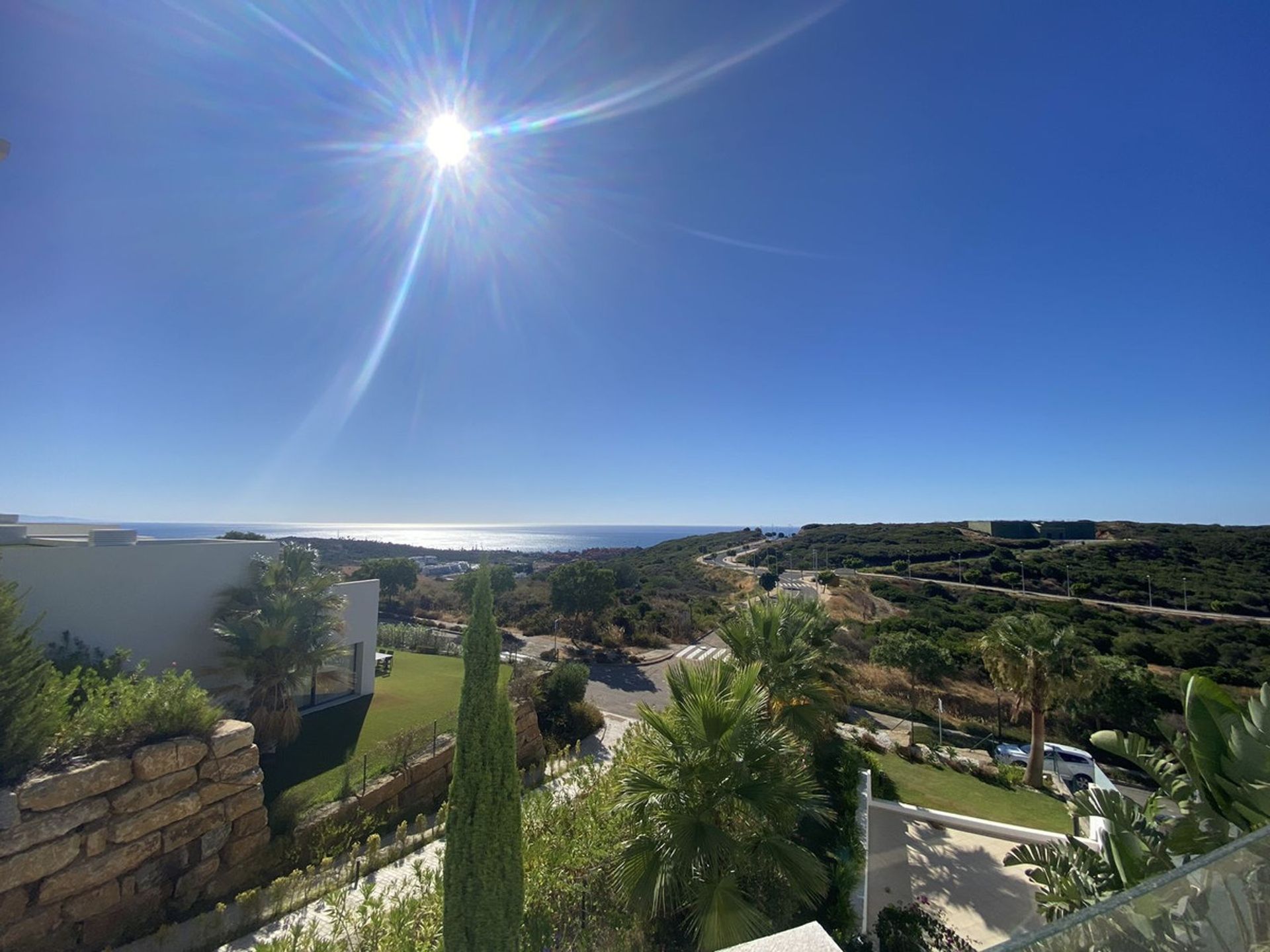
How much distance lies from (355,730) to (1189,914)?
544 inches

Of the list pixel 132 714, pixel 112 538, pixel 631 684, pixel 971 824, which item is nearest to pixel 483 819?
pixel 132 714

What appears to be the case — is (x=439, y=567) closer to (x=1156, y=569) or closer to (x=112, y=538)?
(x=112, y=538)

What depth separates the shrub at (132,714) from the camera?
6.40 meters

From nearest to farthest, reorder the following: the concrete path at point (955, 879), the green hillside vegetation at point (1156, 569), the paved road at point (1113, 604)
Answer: the concrete path at point (955, 879)
the paved road at point (1113, 604)
the green hillside vegetation at point (1156, 569)

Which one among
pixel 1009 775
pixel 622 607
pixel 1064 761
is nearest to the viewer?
pixel 1009 775

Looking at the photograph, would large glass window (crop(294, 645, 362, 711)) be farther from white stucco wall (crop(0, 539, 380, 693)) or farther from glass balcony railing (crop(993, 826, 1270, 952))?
glass balcony railing (crop(993, 826, 1270, 952))

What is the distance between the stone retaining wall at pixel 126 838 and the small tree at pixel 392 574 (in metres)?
26.1

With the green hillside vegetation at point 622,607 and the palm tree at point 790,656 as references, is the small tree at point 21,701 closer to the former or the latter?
the palm tree at point 790,656

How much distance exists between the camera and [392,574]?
32.8m

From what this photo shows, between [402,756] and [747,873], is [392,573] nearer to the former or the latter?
[402,756]

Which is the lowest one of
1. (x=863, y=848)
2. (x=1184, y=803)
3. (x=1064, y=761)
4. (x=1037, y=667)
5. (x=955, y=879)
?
(x=1064, y=761)

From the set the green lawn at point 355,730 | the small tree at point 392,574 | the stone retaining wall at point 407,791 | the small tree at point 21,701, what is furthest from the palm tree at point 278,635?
the small tree at point 392,574

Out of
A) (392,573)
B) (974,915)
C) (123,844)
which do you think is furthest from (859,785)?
(392,573)

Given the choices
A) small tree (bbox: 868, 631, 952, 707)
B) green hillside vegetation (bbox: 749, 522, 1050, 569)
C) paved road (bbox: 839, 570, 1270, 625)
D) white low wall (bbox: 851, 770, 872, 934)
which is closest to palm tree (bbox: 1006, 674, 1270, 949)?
white low wall (bbox: 851, 770, 872, 934)
